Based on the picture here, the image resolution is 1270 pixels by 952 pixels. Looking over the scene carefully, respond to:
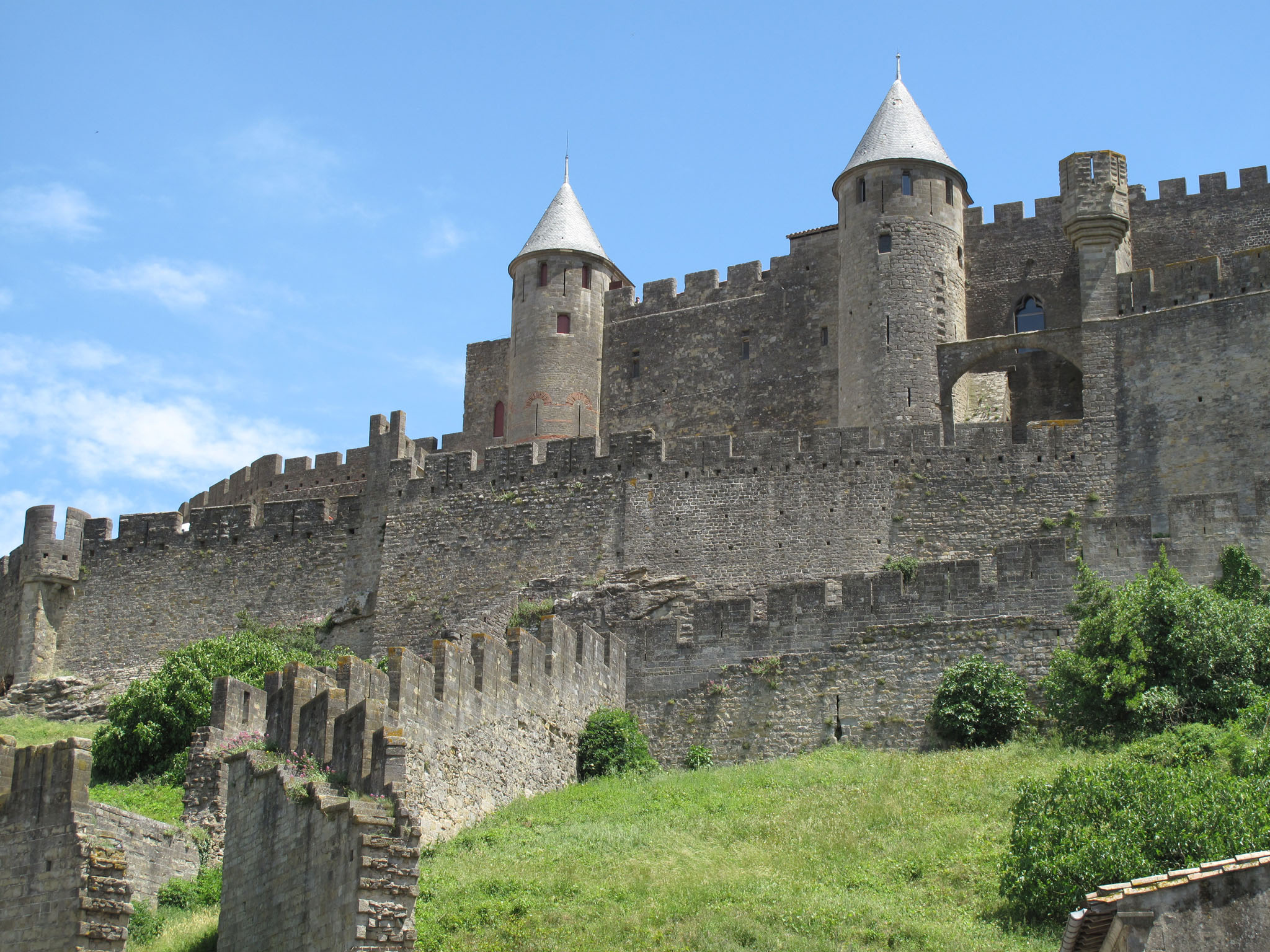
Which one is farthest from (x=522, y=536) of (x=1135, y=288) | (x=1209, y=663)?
(x=1209, y=663)

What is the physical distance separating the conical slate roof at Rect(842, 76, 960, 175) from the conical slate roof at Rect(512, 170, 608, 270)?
8.38 metres

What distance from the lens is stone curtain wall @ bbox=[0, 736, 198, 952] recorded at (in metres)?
23.0

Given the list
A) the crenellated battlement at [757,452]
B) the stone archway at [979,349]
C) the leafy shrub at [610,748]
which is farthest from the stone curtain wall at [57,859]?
the stone archway at [979,349]

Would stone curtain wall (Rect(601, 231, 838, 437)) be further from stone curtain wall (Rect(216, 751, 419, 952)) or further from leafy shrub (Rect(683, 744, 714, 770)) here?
stone curtain wall (Rect(216, 751, 419, 952))

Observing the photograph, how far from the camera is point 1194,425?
40250mm

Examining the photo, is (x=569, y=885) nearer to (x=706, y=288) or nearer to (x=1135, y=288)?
(x=1135, y=288)

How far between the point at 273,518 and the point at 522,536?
7341mm

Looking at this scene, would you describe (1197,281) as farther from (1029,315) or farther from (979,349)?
(1029,315)

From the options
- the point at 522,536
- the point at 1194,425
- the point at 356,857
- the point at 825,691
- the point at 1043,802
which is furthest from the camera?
the point at 522,536

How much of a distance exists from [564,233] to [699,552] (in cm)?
1447

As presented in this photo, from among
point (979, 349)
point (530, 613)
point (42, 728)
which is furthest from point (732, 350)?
point (42, 728)

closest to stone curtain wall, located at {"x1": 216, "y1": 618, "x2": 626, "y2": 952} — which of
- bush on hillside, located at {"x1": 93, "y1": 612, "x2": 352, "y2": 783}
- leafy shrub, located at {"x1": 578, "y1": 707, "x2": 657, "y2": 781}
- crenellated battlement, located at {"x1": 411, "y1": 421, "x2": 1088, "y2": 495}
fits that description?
leafy shrub, located at {"x1": 578, "y1": 707, "x2": 657, "y2": 781}

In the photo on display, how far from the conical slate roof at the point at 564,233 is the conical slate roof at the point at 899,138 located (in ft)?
27.5

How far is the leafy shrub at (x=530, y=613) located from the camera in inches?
1577
